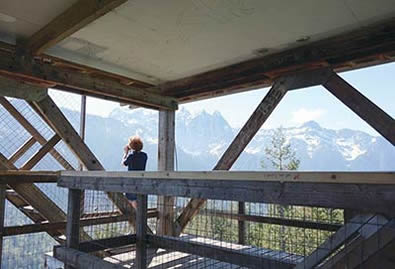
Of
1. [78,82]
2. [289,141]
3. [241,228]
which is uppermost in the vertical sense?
[289,141]

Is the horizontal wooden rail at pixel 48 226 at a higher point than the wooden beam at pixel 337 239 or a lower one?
lower

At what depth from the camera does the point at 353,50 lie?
8.50 ft

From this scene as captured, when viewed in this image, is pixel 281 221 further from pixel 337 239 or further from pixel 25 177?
pixel 25 177

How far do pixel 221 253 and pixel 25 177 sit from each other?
191cm

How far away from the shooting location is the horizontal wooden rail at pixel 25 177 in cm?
264

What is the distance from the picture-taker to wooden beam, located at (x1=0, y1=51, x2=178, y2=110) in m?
2.65

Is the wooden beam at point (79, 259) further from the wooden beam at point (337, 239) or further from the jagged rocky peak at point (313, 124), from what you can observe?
the jagged rocky peak at point (313, 124)

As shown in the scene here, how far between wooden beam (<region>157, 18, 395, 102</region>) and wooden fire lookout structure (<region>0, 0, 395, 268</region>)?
0.04ft

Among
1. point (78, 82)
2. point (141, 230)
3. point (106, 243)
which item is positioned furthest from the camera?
point (78, 82)

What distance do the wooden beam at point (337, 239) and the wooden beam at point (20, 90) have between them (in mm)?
2770

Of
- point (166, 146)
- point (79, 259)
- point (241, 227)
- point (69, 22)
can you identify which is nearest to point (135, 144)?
point (166, 146)

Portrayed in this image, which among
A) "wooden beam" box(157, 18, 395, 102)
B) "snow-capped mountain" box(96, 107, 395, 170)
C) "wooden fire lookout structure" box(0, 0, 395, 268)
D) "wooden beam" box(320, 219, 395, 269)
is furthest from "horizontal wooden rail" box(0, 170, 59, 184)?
"snow-capped mountain" box(96, 107, 395, 170)

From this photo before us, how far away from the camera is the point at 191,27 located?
2.40m

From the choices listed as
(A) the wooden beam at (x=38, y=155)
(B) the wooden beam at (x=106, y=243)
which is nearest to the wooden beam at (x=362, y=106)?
(B) the wooden beam at (x=106, y=243)
